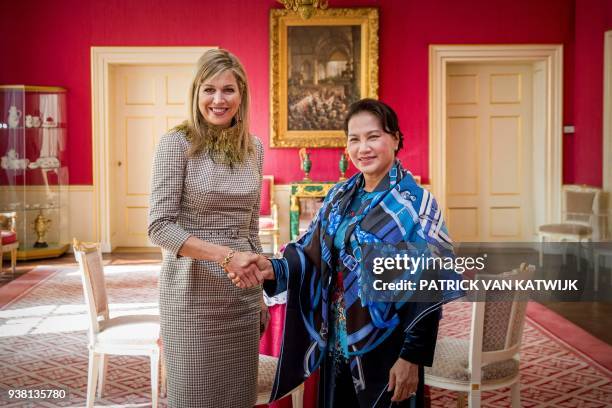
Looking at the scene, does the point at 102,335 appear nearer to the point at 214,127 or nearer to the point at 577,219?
the point at 214,127

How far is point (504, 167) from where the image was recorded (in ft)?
31.3

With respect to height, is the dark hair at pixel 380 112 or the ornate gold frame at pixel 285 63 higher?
the ornate gold frame at pixel 285 63

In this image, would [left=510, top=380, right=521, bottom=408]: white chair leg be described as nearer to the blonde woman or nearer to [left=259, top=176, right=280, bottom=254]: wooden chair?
the blonde woman

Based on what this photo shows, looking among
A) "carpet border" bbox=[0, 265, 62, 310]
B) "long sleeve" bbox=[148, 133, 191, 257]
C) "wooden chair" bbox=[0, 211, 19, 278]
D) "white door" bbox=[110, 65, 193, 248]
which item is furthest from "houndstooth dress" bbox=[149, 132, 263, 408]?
"white door" bbox=[110, 65, 193, 248]

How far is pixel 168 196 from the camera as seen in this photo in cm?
220

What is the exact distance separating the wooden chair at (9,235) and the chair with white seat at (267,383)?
17.6ft

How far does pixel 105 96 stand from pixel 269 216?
8.77 ft

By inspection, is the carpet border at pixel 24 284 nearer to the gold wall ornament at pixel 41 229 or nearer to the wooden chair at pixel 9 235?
the wooden chair at pixel 9 235

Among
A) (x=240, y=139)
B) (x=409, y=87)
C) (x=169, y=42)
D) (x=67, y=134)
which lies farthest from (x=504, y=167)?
(x=240, y=139)

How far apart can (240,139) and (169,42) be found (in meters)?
7.17

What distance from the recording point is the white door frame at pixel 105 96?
909 cm

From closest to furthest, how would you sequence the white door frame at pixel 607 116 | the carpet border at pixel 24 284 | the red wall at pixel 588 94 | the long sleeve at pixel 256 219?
the long sleeve at pixel 256 219 < the carpet border at pixel 24 284 < the white door frame at pixel 607 116 < the red wall at pixel 588 94

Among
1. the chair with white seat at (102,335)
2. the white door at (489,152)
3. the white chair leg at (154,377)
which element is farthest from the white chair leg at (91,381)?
the white door at (489,152)

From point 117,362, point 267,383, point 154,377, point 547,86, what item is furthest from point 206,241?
point 547,86
